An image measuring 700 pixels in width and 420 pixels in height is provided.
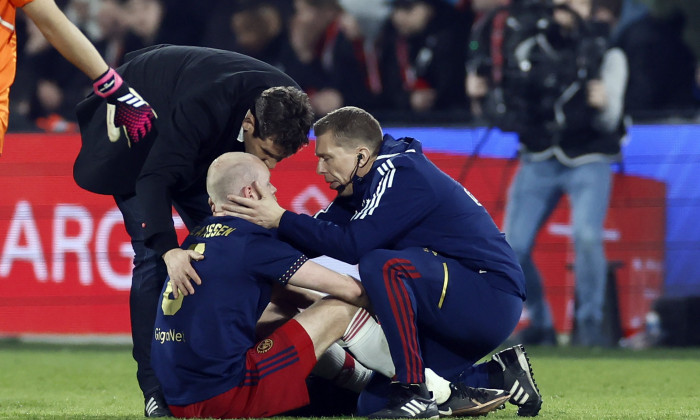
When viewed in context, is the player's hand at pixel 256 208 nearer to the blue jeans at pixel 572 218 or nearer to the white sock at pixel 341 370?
the white sock at pixel 341 370

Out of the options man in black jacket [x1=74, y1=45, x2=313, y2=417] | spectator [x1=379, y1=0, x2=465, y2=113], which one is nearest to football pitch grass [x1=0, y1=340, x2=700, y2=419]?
man in black jacket [x1=74, y1=45, x2=313, y2=417]

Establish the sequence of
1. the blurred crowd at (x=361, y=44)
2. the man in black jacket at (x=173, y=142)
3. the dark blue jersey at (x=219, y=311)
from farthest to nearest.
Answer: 1. the blurred crowd at (x=361, y=44)
2. the man in black jacket at (x=173, y=142)
3. the dark blue jersey at (x=219, y=311)

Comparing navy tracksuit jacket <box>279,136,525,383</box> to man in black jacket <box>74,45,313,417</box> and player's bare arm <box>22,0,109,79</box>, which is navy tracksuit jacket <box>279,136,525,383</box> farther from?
player's bare arm <box>22,0,109,79</box>

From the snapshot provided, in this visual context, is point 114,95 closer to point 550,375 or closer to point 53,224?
point 550,375

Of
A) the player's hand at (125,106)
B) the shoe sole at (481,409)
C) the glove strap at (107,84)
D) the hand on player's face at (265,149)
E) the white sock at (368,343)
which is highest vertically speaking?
the glove strap at (107,84)

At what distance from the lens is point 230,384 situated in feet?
12.1

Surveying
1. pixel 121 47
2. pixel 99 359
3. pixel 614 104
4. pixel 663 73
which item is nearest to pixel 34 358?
pixel 99 359

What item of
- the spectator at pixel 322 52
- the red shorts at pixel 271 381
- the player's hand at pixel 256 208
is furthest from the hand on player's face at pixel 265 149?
the spectator at pixel 322 52

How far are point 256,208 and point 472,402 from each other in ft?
3.25

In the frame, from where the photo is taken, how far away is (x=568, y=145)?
7691 millimetres

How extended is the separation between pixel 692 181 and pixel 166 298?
4836mm

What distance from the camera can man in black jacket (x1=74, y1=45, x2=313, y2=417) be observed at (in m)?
3.95

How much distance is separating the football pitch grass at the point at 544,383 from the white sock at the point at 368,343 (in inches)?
19.2

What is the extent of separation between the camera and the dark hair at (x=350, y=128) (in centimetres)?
401
